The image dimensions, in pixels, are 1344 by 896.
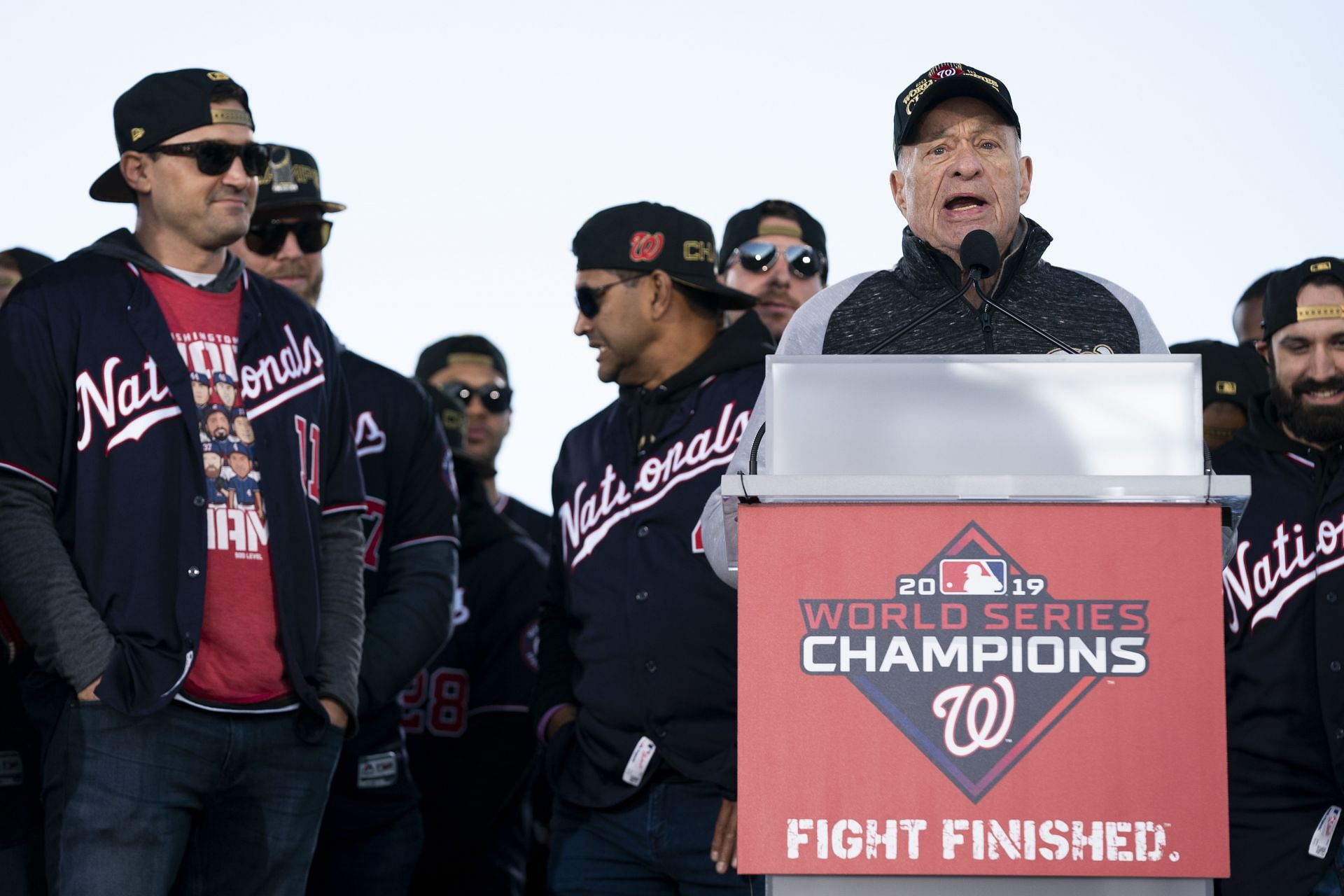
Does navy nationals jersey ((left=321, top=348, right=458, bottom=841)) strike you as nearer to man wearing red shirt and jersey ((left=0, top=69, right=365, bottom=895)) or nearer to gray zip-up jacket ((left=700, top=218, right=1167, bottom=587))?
man wearing red shirt and jersey ((left=0, top=69, right=365, bottom=895))

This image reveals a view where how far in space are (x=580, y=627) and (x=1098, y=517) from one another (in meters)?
2.77

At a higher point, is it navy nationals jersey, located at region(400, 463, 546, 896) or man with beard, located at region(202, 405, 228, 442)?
man with beard, located at region(202, 405, 228, 442)

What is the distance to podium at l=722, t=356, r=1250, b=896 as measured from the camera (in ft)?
6.97

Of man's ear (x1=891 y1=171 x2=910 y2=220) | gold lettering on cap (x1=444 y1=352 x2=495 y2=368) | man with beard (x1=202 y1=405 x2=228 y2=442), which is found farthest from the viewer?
gold lettering on cap (x1=444 y1=352 x2=495 y2=368)

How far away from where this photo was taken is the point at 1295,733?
4559 millimetres

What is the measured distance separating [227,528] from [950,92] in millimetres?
1830

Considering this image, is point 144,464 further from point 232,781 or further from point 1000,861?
point 1000,861

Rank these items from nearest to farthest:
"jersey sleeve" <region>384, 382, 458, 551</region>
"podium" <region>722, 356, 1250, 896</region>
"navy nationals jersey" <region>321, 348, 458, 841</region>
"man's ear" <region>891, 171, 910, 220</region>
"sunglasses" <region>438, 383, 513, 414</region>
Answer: "podium" <region>722, 356, 1250, 896</region> → "man's ear" <region>891, 171, 910, 220</region> → "navy nationals jersey" <region>321, 348, 458, 841</region> → "jersey sleeve" <region>384, 382, 458, 551</region> → "sunglasses" <region>438, 383, 513, 414</region>

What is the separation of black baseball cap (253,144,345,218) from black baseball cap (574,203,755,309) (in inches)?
41.0

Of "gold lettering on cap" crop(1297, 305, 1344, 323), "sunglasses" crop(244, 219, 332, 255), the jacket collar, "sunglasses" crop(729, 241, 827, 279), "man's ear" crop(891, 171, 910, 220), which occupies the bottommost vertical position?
the jacket collar

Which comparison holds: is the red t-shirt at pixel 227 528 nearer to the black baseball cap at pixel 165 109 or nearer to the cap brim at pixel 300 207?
the black baseball cap at pixel 165 109

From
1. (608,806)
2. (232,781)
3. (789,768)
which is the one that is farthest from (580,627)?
(789,768)

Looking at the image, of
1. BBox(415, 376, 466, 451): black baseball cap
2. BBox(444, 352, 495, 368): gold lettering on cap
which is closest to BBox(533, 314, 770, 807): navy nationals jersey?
BBox(415, 376, 466, 451): black baseball cap

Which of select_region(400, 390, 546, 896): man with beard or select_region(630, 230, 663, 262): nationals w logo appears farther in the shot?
select_region(400, 390, 546, 896): man with beard
